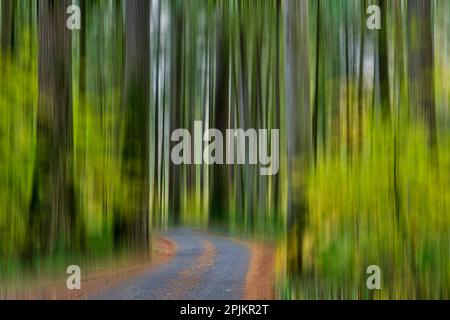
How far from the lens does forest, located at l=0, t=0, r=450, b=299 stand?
181 inches

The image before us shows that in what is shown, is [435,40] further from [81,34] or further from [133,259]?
[81,34]

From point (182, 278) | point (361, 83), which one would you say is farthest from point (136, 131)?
point (361, 83)

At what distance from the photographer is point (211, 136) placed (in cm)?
1327

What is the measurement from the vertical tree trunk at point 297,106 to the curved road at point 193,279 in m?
1.02

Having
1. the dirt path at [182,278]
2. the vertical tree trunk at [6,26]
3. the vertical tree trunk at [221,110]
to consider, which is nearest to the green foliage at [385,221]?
the dirt path at [182,278]

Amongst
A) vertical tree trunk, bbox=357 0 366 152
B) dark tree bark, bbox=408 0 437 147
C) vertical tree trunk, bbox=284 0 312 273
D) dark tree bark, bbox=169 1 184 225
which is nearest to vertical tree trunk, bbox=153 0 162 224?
dark tree bark, bbox=169 1 184 225

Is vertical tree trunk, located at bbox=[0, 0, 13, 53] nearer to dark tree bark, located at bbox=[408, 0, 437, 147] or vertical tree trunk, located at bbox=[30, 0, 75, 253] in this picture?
vertical tree trunk, located at bbox=[30, 0, 75, 253]

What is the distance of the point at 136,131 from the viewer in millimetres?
8203

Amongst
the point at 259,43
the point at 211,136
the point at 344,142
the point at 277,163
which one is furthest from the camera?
the point at 259,43

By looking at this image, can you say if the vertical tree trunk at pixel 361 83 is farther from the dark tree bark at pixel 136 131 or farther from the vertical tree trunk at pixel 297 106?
the dark tree bark at pixel 136 131

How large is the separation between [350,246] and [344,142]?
4.57 feet

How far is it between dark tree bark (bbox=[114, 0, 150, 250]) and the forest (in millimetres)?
19

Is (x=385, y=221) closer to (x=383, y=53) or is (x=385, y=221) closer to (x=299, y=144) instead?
(x=299, y=144)
